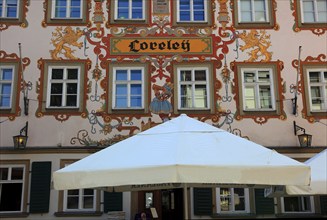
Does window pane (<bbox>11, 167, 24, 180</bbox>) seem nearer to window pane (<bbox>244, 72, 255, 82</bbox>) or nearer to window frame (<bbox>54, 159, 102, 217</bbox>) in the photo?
window frame (<bbox>54, 159, 102, 217</bbox>)

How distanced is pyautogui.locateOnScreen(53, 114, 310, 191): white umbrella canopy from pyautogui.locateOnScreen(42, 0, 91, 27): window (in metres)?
8.21

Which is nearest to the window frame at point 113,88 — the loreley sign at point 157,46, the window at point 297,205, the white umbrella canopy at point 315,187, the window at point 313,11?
the loreley sign at point 157,46

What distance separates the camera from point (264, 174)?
169 inches

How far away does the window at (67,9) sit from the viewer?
12.5 meters

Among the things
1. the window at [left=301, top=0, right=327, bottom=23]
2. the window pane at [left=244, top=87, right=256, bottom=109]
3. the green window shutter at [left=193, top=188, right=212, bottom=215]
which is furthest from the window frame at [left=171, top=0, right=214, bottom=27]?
the green window shutter at [left=193, top=188, right=212, bottom=215]

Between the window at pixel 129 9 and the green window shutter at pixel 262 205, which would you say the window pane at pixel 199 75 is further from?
the green window shutter at pixel 262 205

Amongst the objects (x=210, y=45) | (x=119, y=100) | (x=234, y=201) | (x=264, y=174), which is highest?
(x=210, y=45)

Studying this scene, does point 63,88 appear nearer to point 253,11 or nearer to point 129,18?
point 129,18

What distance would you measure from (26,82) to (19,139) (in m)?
1.61

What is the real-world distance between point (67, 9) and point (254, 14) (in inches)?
211

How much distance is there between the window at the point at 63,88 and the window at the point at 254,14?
4.44 meters

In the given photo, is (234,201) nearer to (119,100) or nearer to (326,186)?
(119,100)

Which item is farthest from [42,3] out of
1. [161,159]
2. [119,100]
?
[161,159]

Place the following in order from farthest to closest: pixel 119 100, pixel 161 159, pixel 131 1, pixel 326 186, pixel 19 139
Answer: pixel 131 1
pixel 119 100
pixel 19 139
pixel 326 186
pixel 161 159
